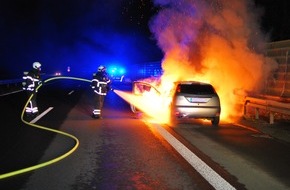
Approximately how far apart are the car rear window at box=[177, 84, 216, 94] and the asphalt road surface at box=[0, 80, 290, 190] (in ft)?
3.73

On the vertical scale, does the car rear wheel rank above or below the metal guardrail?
below

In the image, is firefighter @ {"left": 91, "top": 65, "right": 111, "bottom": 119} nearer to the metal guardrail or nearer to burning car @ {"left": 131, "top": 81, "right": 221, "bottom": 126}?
burning car @ {"left": 131, "top": 81, "right": 221, "bottom": 126}

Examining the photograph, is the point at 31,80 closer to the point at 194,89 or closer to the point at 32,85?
the point at 32,85

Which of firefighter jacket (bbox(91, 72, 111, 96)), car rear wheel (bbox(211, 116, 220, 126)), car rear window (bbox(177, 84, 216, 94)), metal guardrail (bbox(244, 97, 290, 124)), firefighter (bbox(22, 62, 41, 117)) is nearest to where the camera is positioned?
metal guardrail (bbox(244, 97, 290, 124))

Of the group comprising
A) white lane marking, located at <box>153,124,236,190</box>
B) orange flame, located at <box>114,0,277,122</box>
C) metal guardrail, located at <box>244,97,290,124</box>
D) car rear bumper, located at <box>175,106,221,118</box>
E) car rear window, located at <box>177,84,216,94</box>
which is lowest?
white lane marking, located at <box>153,124,236,190</box>

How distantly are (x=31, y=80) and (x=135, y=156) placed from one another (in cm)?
804

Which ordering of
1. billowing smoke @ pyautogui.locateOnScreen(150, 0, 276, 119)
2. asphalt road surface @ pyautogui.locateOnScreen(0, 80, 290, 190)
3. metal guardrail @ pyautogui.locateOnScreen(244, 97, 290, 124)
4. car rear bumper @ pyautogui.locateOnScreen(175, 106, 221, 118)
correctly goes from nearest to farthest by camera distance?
asphalt road surface @ pyautogui.locateOnScreen(0, 80, 290, 190) < metal guardrail @ pyautogui.locateOnScreen(244, 97, 290, 124) < car rear bumper @ pyautogui.locateOnScreen(175, 106, 221, 118) < billowing smoke @ pyautogui.locateOnScreen(150, 0, 276, 119)

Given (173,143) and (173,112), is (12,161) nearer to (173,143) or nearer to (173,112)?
(173,143)

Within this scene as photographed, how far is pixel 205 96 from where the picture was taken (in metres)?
13.4

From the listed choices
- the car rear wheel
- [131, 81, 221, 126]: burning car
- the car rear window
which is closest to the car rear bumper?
[131, 81, 221, 126]: burning car

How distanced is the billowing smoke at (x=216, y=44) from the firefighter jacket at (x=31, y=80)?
6499 mm

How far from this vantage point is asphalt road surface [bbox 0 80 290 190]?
632 cm

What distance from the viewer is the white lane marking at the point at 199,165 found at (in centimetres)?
621

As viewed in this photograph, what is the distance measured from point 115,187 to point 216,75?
14.5 m
